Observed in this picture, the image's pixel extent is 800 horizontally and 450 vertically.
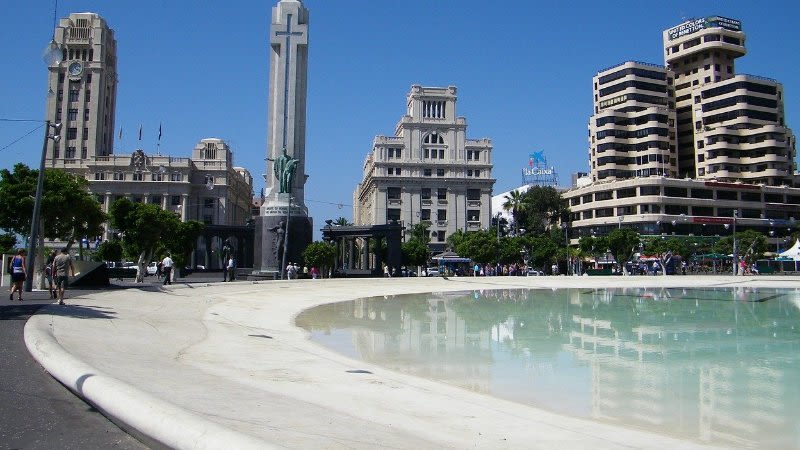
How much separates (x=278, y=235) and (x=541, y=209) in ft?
218

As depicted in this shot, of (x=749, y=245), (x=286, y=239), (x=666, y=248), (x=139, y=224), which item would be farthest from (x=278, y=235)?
(x=749, y=245)

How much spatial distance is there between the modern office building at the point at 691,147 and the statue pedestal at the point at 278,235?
60.2 metres

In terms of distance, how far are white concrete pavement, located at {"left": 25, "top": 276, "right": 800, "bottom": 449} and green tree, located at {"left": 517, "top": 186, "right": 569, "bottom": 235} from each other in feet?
308

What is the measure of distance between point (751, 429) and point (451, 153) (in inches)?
4028

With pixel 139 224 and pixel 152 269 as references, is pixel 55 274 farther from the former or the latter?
pixel 152 269

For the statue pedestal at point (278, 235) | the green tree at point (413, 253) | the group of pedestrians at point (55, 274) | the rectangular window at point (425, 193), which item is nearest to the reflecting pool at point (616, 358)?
the group of pedestrians at point (55, 274)

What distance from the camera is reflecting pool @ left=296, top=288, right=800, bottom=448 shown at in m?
7.79

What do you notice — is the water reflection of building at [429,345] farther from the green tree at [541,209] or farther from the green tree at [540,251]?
the green tree at [541,209]

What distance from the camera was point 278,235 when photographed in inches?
1897

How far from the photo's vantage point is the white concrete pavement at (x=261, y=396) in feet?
15.3

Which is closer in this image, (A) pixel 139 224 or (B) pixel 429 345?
(B) pixel 429 345

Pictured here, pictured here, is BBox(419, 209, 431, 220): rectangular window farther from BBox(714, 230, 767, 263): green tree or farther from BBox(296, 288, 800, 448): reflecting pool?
BBox(296, 288, 800, 448): reflecting pool

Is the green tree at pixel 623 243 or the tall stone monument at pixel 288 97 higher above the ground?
the tall stone monument at pixel 288 97

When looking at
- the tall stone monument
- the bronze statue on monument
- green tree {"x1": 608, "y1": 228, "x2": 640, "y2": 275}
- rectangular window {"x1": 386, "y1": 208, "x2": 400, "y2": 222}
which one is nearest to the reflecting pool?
the bronze statue on monument
